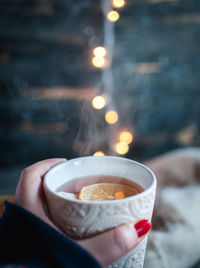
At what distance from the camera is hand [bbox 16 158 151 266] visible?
43cm

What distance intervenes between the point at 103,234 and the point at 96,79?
163 cm

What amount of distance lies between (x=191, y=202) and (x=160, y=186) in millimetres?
192

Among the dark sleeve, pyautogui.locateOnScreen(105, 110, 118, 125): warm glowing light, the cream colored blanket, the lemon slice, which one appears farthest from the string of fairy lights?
the dark sleeve

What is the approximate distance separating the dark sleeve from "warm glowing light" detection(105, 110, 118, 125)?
158 cm

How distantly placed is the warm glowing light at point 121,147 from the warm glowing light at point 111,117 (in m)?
0.19

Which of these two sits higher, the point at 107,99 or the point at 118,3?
the point at 118,3

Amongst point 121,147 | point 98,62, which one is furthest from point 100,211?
point 121,147

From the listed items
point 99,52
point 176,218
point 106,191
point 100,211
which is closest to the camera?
point 100,211

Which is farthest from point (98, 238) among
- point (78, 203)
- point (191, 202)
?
point (191, 202)

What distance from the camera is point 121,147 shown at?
2.14m

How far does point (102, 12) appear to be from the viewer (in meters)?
1.79

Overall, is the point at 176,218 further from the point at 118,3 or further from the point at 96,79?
the point at 118,3

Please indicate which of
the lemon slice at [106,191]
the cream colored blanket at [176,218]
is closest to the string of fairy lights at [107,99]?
the cream colored blanket at [176,218]

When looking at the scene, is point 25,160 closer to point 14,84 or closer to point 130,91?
point 14,84
